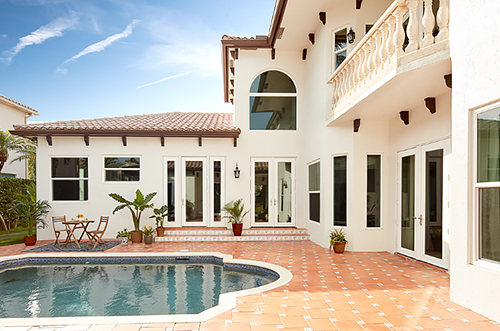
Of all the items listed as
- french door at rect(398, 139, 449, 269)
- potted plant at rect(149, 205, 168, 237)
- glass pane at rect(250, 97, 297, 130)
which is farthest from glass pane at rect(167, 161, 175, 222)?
french door at rect(398, 139, 449, 269)

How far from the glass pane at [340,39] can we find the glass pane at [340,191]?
130 inches

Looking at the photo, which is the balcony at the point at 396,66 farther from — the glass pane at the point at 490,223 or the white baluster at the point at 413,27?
the glass pane at the point at 490,223

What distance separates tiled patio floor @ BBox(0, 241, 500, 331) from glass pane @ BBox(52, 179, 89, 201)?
25.2ft

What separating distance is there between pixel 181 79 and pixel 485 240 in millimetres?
30659

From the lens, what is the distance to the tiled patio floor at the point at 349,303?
419cm

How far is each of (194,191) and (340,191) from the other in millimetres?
5475

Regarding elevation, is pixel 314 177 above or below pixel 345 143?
below

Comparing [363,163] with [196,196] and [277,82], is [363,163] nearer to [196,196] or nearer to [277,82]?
[277,82]

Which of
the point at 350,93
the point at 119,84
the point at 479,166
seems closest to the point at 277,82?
the point at 350,93

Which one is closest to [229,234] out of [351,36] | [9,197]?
[351,36]

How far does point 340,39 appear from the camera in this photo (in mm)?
9727

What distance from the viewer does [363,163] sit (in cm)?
923

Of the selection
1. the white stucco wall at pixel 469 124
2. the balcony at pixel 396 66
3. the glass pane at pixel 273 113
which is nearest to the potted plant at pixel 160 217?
the glass pane at pixel 273 113

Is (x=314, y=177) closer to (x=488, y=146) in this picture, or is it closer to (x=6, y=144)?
(x=488, y=146)
